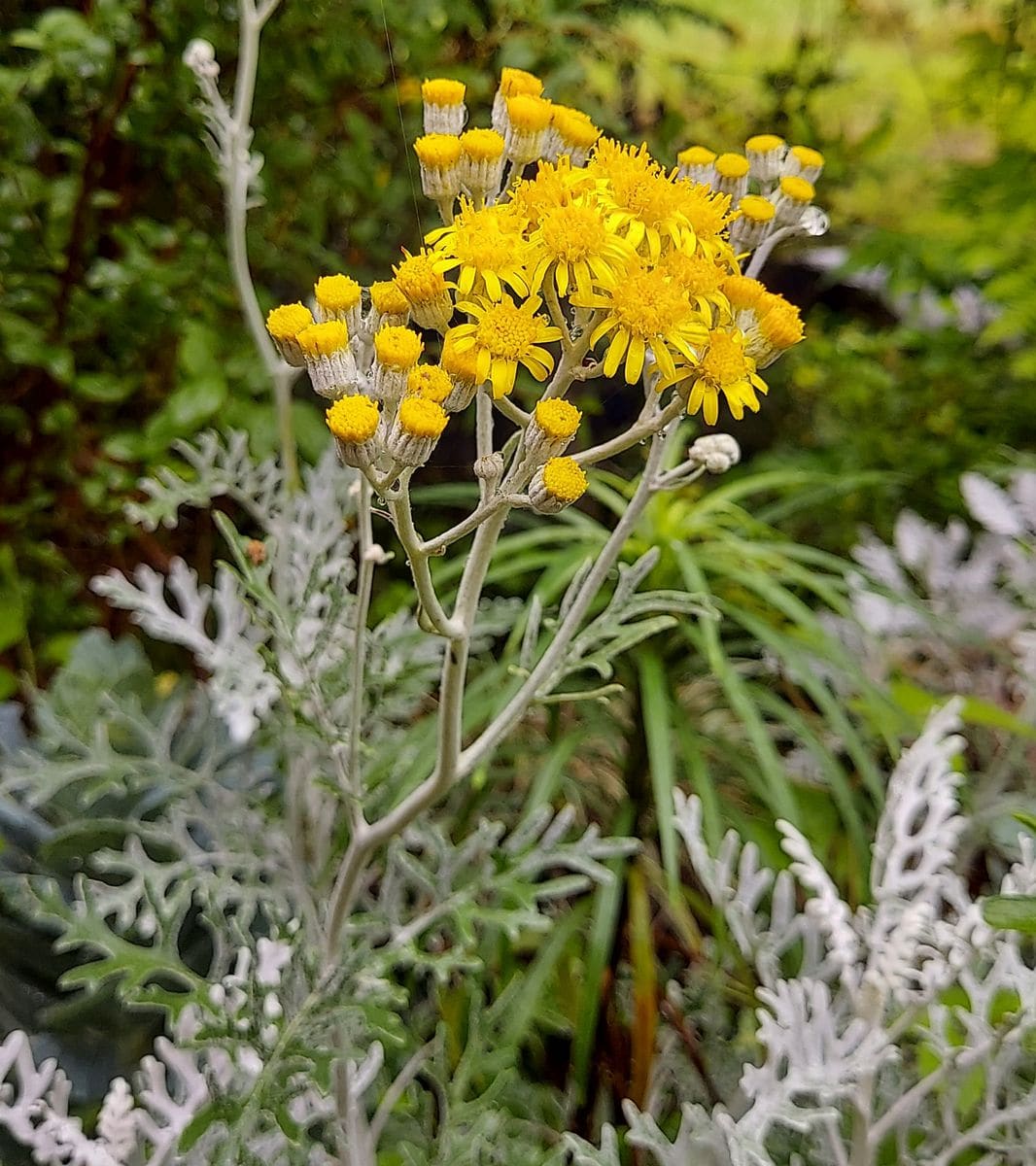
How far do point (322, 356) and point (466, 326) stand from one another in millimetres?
58

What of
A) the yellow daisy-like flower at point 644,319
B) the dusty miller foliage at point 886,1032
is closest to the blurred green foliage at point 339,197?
the yellow daisy-like flower at point 644,319

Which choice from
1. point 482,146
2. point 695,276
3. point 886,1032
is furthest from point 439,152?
point 886,1032

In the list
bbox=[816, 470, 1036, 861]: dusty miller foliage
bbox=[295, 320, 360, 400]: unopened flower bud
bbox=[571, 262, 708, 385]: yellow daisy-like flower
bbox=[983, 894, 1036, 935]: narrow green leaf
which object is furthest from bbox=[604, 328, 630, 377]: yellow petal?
bbox=[816, 470, 1036, 861]: dusty miller foliage

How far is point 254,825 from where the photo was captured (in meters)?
0.74

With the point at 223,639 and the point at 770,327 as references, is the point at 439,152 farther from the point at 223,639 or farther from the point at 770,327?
the point at 223,639

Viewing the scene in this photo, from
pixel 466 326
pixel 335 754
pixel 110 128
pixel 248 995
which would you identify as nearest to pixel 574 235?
pixel 466 326

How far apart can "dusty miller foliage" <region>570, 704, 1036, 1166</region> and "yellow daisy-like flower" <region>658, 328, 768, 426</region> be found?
30 centimetres

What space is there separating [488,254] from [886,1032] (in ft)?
1.81

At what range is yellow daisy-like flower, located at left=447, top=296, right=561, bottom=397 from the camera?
0.36 m

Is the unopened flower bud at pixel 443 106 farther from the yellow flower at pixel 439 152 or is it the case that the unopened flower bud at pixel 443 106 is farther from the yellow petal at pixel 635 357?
the yellow petal at pixel 635 357

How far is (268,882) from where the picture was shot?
0.80 metres

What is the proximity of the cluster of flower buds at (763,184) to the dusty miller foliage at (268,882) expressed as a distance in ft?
0.62

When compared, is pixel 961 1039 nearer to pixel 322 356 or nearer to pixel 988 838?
pixel 988 838

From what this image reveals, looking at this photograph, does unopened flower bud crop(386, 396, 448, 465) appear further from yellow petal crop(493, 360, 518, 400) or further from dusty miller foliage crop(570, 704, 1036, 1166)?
dusty miller foliage crop(570, 704, 1036, 1166)
